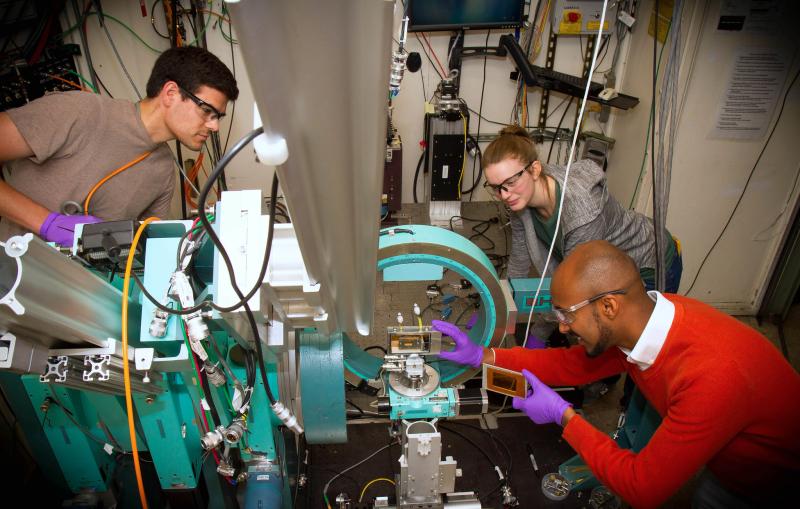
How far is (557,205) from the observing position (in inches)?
69.2

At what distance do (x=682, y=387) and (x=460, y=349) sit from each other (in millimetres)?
600

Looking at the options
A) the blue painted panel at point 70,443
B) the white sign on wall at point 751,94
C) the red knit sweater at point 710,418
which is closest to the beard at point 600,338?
the red knit sweater at point 710,418

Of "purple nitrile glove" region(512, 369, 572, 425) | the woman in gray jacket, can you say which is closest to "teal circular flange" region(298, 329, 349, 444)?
"purple nitrile glove" region(512, 369, 572, 425)

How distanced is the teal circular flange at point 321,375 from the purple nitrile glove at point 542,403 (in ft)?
2.01

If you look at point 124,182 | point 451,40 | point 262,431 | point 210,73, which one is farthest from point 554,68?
point 262,431

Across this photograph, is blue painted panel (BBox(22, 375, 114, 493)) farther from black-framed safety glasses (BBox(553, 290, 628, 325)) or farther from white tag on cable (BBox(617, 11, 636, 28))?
white tag on cable (BBox(617, 11, 636, 28))

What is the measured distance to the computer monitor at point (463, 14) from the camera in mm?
3502

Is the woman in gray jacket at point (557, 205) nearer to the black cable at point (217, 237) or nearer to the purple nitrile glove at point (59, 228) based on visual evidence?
the black cable at point (217, 237)

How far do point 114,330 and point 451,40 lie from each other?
3458 millimetres

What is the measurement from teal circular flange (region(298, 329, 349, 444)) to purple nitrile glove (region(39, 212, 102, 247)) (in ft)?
2.81

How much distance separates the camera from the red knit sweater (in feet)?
3.77

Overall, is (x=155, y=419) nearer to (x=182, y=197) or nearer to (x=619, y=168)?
(x=182, y=197)

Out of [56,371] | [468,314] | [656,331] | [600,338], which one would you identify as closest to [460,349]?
[600,338]

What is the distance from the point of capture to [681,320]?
4.15 feet
